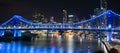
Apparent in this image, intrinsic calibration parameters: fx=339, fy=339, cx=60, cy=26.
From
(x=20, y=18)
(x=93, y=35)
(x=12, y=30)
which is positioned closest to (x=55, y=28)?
(x=12, y=30)

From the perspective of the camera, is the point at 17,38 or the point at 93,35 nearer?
the point at 17,38

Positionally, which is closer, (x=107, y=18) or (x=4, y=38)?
(x=107, y=18)

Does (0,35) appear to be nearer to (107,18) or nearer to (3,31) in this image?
(3,31)

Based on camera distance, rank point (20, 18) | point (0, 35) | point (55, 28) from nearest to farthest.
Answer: point (55, 28), point (0, 35), point (20, 18)

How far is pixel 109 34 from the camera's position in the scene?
71.4 m

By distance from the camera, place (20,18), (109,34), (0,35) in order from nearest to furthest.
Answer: (109,34) → (0,35) → (20,18)

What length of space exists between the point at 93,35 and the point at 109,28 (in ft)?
152

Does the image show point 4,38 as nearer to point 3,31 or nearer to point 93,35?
point 3,31

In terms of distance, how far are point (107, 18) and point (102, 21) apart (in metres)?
2.67

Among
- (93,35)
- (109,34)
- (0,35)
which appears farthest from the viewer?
(93,35)

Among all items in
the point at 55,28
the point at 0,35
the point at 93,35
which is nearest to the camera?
the point at 55,28

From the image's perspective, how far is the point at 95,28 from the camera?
7206cm

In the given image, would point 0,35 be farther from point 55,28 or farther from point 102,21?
point 102,21

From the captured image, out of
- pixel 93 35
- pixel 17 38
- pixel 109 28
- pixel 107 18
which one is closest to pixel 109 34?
pixel 109 28
